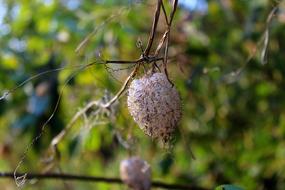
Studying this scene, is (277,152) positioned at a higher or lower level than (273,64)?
lower

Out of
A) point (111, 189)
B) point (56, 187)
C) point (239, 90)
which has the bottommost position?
point (56, 187)

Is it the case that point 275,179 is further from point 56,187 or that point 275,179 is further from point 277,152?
point 56,187

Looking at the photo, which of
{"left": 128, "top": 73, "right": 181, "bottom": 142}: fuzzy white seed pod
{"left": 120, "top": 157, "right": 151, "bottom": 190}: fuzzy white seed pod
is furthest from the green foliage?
{"left": 128, "top": 73, "right": 181, "bottom": 142}: fuzzy white seed pod

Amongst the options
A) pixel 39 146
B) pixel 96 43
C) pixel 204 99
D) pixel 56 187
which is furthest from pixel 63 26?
pixel 56 187

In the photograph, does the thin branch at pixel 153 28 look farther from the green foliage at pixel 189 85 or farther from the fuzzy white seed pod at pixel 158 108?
the green foliage at pixel 189 85

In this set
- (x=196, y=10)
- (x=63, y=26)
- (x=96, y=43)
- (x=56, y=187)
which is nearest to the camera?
(x=96, y=43)

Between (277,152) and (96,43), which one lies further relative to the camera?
(277,152)

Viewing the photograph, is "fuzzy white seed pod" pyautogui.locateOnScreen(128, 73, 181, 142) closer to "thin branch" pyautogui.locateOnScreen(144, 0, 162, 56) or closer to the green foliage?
"thin branch" pyautogui.locateOnScreen(144, 0, 162, 56)
